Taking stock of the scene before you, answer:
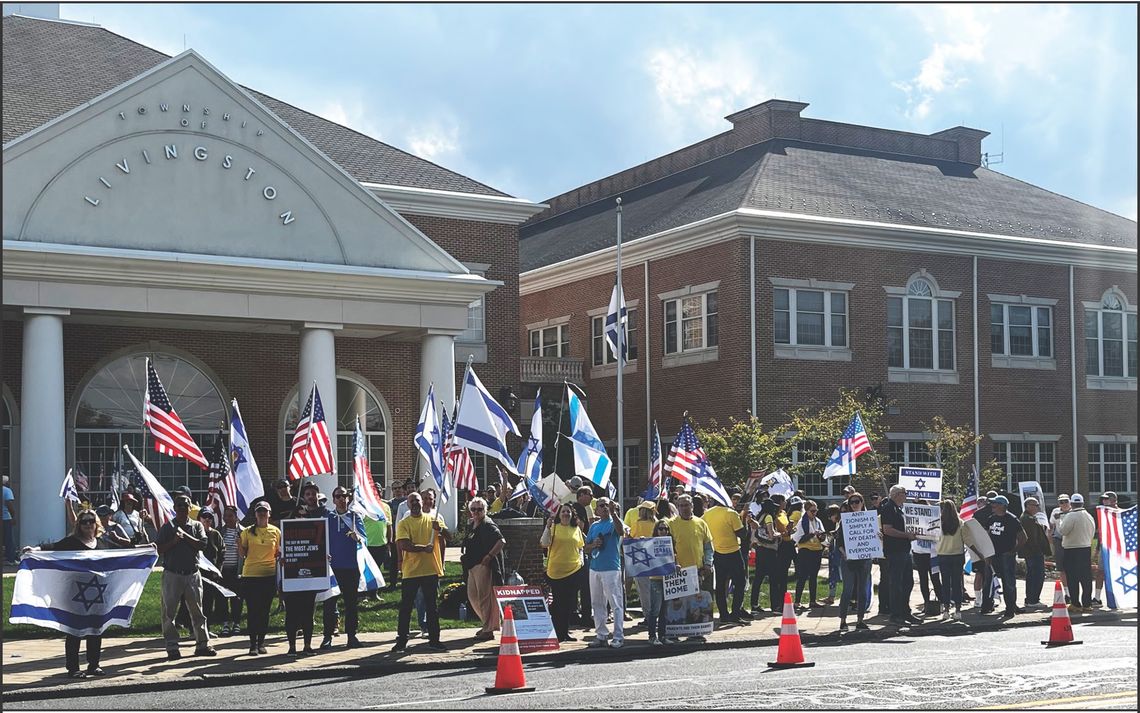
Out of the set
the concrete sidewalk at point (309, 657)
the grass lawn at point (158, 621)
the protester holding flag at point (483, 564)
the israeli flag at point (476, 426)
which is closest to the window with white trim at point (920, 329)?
the concrete sidewalk at point (309, 657)

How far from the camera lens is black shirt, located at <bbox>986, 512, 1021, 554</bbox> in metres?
21.5

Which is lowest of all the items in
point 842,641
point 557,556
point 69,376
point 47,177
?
point 842,641

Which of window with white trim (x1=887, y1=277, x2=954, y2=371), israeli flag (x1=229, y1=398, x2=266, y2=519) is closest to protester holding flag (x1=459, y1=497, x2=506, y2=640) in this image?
israeli flag (x1=229, y1=398, x2=266, y2=519)

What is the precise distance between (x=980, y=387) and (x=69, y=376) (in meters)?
25.1

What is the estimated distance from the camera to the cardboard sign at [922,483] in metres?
21.9

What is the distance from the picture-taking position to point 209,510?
61.6ft

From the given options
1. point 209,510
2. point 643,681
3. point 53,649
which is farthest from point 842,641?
point 53,649

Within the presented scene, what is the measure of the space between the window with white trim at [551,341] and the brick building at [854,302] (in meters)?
0.09

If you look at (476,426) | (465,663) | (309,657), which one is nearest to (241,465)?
(476,426)

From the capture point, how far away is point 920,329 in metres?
41.2

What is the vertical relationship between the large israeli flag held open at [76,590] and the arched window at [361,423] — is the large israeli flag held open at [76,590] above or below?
below

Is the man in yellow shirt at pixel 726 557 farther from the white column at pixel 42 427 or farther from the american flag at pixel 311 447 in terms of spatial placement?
the white column at pixel 42 427

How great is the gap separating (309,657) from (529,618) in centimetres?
251

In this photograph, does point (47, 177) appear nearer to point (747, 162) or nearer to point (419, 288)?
point (419, 288)
